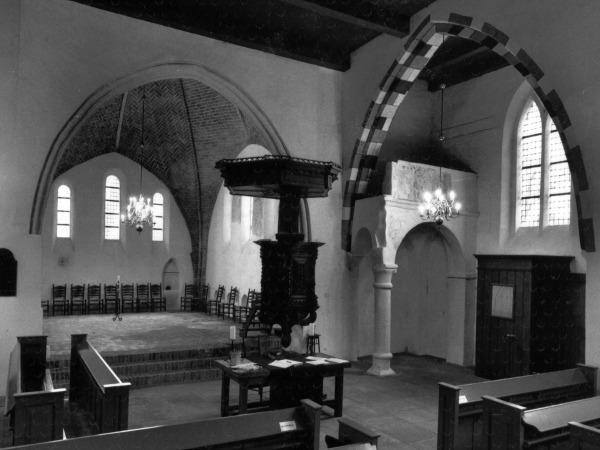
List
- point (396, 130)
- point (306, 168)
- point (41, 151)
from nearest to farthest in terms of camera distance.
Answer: point (306, 168) < point (41, 151) < point (396, 130)

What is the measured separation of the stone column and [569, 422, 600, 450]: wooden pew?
611 cm

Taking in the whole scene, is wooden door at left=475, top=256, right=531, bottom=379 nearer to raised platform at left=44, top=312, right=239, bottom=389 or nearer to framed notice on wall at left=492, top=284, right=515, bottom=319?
framed notice on wall at left=492, top=284, right=515, bottom=319

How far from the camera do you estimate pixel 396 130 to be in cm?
1200

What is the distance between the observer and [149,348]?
9.79 meters

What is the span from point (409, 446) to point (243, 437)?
292 centimetres

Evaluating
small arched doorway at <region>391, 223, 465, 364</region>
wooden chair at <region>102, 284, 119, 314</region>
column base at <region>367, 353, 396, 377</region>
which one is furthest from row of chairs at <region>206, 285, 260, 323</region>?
column base at <region>367, 353, 396, 377</region>

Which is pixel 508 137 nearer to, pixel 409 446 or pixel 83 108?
pixel 409 446

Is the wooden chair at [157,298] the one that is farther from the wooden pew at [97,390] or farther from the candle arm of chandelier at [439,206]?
the candle arm of chandelier at [439,206]

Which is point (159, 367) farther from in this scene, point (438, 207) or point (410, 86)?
point (410, 86)

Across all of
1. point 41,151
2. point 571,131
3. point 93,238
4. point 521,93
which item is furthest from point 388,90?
point 93,238

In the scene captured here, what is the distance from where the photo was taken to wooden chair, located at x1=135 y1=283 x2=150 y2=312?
54.2 feet

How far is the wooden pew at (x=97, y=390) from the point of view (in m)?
4.91

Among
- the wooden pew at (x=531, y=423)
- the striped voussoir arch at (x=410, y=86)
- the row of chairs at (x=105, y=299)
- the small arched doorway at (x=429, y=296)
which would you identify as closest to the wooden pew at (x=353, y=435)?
the wooden pew at (x=531, y=423)

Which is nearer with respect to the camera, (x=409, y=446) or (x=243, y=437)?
(x=243, y=437)
